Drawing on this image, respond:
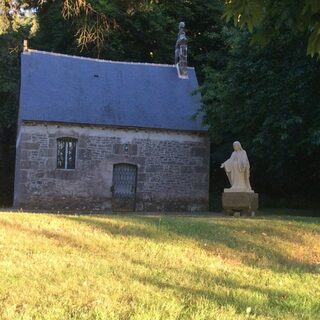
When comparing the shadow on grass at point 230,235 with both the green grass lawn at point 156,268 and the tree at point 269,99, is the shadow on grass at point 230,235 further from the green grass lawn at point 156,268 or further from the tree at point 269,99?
the tree at point 269,99

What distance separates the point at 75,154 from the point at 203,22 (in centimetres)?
1425

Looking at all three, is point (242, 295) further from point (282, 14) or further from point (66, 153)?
point (66, 153)

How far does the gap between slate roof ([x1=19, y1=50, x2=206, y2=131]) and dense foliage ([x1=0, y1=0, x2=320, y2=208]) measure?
1.61 metres

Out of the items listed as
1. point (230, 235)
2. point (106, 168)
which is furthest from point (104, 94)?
point (230, 235)

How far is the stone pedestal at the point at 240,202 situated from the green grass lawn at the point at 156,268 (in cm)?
542

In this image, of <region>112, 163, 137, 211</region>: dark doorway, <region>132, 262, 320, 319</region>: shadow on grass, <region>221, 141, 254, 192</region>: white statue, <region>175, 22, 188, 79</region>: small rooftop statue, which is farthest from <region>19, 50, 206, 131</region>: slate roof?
<region>132, 262, 320, 319</region>: shadow on grass

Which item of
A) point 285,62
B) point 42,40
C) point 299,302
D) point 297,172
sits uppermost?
point 42,40

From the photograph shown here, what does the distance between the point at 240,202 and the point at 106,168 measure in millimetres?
8998

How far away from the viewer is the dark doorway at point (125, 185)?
25000mm

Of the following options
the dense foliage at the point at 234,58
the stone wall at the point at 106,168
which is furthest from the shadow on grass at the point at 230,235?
the stone wall at the point at 106,168

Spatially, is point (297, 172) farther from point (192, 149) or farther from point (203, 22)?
point (203, 22)

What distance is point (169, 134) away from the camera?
25.3 meters

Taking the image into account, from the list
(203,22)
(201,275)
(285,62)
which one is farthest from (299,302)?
(203,22)

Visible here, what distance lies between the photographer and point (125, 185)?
25.1m
